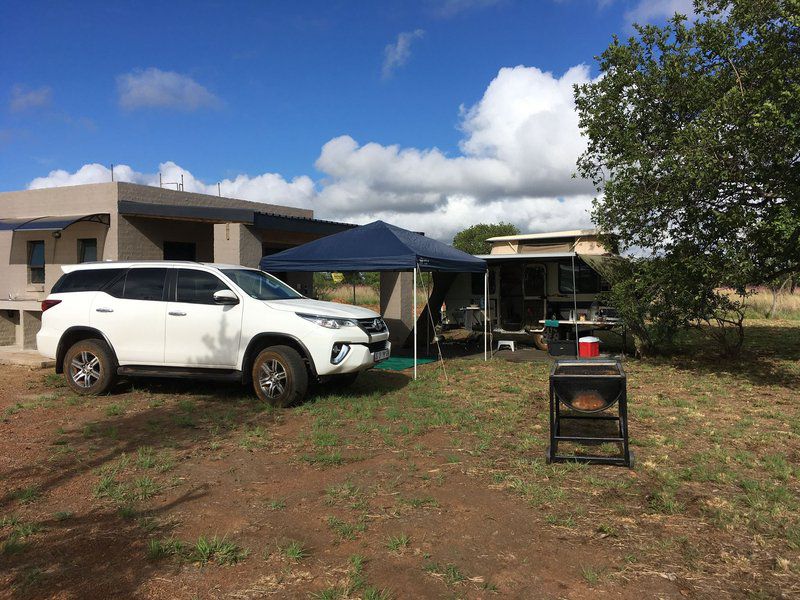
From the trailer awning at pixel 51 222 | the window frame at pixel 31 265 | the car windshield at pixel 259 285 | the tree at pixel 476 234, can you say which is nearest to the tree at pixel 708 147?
the car windshield at pixel 259 285

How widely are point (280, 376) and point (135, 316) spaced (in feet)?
7.48

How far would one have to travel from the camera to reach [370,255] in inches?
413

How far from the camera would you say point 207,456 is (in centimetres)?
555

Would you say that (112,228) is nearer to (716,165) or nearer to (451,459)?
(451,459)

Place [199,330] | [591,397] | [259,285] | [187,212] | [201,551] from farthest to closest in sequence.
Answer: [187,212] < [259,285] < [199,330] < [591,397] < [201,551]

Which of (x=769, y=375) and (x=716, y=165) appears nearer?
(x=716, y=165)

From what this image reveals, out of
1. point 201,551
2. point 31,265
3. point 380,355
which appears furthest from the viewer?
point 31,265

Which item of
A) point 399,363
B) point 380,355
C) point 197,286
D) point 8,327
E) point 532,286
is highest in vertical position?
point 532,286

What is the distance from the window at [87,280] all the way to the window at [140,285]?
135 millimetres

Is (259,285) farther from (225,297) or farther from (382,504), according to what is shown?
(382,504)

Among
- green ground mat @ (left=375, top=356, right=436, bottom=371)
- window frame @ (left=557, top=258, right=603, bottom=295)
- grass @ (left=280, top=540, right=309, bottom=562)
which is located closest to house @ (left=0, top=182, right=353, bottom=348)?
green ground mat @ (left=375, top=356, right=436, bottom=371)

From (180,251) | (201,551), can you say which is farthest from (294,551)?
(180,251)

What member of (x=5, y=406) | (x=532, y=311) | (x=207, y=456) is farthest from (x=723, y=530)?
(x=532, y=311)

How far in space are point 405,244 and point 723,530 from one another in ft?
24.3
